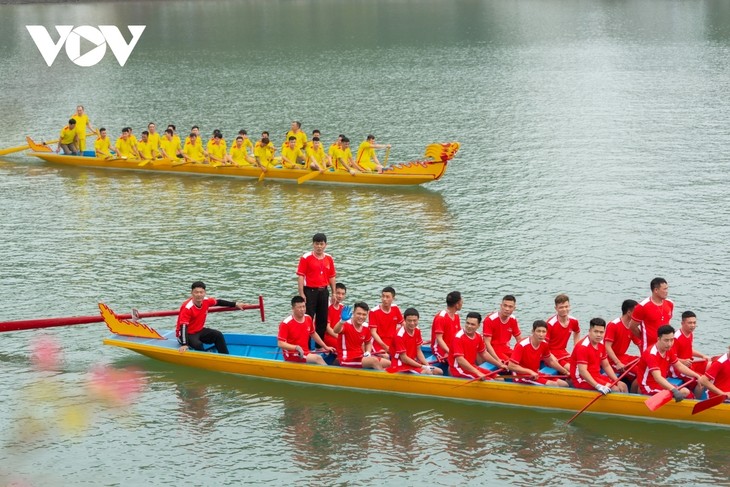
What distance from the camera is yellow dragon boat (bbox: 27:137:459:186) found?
29.5 meters

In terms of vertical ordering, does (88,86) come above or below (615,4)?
below

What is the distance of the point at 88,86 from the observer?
5119cm

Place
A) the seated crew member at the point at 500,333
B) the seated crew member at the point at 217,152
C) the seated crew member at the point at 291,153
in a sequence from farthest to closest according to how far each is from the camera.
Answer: the seated crew member at the point at 217,152 → the seated crew member at the point at 291,153 → the seated crew member at the point at 500,333

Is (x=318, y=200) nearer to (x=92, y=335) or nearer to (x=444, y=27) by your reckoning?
(x=92, y=335)

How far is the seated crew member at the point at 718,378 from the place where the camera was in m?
15.4

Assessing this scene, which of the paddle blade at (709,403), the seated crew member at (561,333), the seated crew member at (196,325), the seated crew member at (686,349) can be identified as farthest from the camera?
the seated crew member at (196,325)

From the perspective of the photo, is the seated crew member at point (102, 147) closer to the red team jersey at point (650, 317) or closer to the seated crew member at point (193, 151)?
the seated crew member at point (193, 151)

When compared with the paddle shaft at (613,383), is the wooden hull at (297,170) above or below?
above

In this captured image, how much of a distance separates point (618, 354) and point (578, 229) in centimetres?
975

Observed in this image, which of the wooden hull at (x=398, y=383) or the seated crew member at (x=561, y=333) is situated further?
the seated crew member at (x=561, y=333)

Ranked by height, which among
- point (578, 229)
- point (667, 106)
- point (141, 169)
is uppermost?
point (667, 106)

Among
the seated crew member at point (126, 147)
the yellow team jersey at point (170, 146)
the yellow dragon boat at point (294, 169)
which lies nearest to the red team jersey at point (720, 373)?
the yellow dragon boat at point (294, 169)

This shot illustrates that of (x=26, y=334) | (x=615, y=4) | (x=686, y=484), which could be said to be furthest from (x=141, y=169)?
(x=615, y=4)

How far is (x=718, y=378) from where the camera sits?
15.5m
